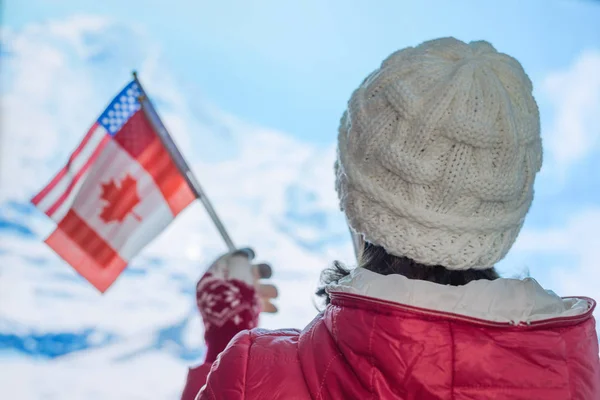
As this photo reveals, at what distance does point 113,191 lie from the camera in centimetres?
167

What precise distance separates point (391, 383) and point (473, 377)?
69 millimetres

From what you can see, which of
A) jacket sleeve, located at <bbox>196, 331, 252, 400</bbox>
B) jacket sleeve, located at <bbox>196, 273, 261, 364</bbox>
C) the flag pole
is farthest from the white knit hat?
the flag pole

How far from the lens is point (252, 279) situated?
3.93 ft

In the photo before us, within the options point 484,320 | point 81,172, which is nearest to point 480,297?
point 484,320

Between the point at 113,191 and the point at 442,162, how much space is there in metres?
1.21

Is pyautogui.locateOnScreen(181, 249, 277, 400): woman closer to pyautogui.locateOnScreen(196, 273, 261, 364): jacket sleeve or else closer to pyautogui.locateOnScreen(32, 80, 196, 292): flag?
pyautogui.locateOnScreen(196, 273, 261, 364): jacket sleeve

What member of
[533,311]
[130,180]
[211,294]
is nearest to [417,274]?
[533,311]

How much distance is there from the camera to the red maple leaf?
65.6 inches

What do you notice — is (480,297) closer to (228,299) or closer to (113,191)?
(228,299)

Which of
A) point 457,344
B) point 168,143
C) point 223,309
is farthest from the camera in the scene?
point 168,143

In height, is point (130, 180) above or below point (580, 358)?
above

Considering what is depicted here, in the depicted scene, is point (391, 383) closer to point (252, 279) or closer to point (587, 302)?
point (587, 302)

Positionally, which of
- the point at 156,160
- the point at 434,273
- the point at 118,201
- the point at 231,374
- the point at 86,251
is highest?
the point at 156,160

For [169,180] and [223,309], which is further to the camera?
[169,180]
